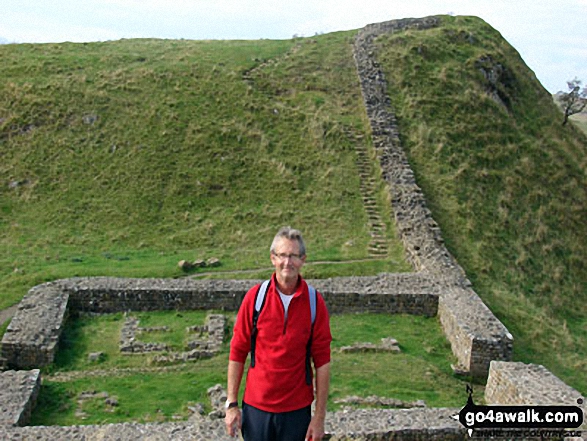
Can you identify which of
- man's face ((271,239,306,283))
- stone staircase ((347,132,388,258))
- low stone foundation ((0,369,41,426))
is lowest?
low stone foundation ((0,369,41,426))

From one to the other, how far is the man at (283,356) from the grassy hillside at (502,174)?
12.3 meters

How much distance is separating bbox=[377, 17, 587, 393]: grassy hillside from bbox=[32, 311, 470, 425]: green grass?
134 inches

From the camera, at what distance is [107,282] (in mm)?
19281

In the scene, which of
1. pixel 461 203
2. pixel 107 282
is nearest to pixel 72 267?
pixel 107 282

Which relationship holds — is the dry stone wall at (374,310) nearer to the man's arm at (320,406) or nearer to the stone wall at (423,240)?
the stone wall at (423,240)

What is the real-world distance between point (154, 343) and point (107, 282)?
3787 millimetres

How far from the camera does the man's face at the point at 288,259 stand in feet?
22.4

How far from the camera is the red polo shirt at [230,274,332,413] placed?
683 centimetres

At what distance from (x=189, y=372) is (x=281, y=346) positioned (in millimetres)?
9007

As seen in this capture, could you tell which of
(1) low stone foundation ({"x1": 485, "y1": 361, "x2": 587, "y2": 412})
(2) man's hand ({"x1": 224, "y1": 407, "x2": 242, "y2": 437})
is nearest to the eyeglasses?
(2) man's hand ({"x1": 224, "y1": 407, "x2": 242, "y2": 437})

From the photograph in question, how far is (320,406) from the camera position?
6.91m

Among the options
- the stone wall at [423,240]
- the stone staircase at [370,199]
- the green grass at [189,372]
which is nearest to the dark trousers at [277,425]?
the green grass at [189,372]

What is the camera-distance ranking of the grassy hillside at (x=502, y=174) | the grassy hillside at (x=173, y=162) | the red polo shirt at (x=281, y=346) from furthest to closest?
the grassy hillside at (x=173, y=162) < the grassy hillside at (x=502, y=174) < the red polo shirt at (x=281, y=346)

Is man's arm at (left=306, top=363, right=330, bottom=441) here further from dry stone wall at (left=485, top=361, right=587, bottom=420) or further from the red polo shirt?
Answer: dry stone wall at (left=485, top=361, right=587, bottom=420)
